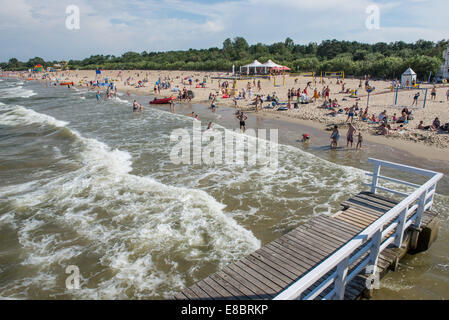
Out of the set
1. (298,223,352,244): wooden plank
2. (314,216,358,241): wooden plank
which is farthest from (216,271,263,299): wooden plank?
(314,216,358,241): wooden plank

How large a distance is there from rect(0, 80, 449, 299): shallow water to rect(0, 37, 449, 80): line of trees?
33110mm

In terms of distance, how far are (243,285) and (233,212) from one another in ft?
17.1

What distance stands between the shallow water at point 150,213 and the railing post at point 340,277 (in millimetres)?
1719

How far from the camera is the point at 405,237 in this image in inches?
261

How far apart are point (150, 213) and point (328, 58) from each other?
267 ft

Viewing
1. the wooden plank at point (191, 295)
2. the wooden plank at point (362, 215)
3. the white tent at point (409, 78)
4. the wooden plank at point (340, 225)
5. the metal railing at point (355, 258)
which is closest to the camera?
the metal railing at point (355, 258)

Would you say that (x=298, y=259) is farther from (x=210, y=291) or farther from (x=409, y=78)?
(x=409, y=78)

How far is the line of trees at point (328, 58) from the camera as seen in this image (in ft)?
142

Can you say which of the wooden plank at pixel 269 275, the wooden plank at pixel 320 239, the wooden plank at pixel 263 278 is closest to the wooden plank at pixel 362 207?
the wooden plank at pixel 320 239

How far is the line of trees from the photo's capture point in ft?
142

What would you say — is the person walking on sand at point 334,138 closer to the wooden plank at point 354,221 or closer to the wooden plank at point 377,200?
the wooden plank at point 377,200

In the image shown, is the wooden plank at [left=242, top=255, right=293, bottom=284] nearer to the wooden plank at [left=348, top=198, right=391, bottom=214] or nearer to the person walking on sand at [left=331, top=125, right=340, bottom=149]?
the wooden plank at [left=348, top=198, right=391, bottom=214]
